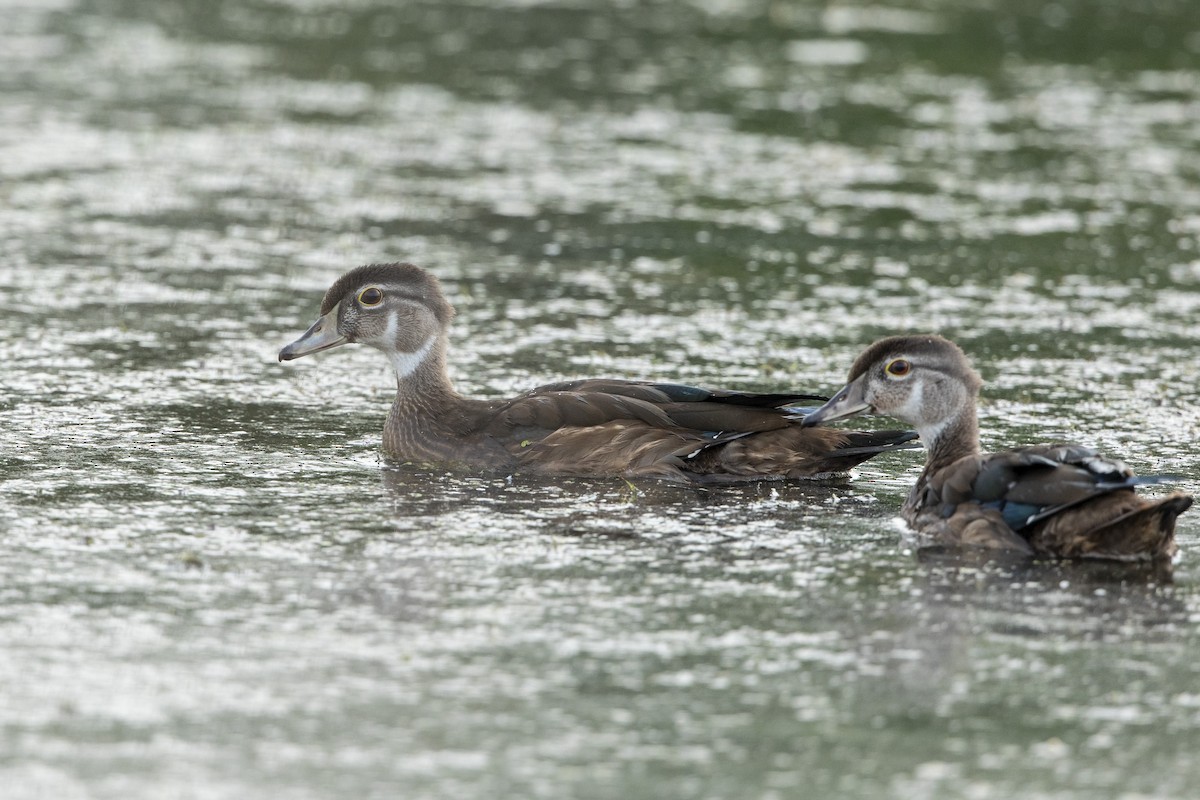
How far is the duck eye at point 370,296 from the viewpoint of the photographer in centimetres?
1151

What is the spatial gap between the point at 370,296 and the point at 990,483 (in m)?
4.16

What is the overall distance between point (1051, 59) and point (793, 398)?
51.9 feet

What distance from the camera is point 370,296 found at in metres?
11.5

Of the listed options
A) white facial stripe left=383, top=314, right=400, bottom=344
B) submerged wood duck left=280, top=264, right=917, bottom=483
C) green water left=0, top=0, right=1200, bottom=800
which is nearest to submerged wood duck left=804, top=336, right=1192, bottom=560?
green water left=0, top=0, right=1200, bottom=800

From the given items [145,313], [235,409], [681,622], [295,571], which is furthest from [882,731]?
[145,313]

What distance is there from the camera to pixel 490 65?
78.5 ft

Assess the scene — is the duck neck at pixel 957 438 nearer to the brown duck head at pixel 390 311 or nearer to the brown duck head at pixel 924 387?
the brown duck head at pixel 924 387

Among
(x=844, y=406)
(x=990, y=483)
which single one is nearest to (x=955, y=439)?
(x=844, y=406)

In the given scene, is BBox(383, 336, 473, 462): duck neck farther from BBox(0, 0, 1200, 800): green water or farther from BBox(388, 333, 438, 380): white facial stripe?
BBox(0, 0, 1200, 800): green water

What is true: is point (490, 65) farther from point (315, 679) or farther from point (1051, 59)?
point (315, 679)

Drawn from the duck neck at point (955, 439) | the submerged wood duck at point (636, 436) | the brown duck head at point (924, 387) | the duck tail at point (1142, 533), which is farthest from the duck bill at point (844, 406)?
the duck tail at point (1142, 533)

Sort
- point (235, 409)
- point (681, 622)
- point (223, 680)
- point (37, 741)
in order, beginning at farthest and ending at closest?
point (235, 409), point (681, 622), point (223, 680), point (37, 741)

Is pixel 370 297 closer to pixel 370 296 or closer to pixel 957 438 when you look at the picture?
pixel 370 296

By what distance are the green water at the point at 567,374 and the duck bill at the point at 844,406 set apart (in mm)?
449
